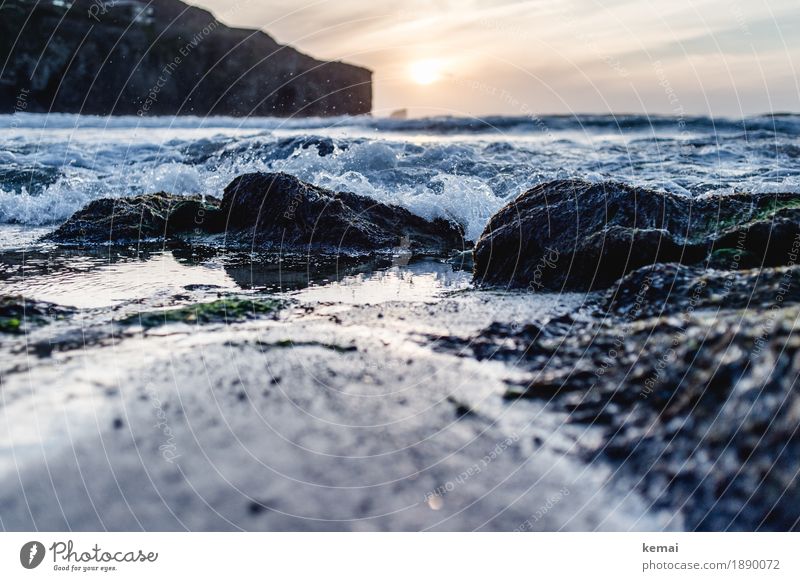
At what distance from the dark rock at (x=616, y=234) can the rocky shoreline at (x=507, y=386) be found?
0.07ft

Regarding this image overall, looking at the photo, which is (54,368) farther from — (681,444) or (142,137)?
(142,137)

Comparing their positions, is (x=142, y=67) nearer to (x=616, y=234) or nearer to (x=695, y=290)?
(x=616, y=234)

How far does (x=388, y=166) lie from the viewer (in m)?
10.7

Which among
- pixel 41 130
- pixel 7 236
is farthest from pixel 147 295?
pixel 41 130

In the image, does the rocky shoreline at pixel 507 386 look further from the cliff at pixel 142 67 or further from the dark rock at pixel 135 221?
the cliff at pixel 142 67

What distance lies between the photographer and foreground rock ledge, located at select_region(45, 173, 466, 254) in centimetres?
664

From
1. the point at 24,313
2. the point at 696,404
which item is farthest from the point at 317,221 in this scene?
the point at 696,404

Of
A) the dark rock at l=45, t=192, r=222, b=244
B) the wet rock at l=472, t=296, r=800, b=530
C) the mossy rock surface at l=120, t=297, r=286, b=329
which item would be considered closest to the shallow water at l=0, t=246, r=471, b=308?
the mossy rock surface at l=120, t=297, r=286, b=329

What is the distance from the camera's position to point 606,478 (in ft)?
7.16

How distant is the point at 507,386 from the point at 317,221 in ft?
14.0

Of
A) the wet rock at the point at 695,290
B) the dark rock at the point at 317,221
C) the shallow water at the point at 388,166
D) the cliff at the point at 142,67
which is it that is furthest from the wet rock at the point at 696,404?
the cliff at the point at 142,67

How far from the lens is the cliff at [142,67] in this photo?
5241cm
